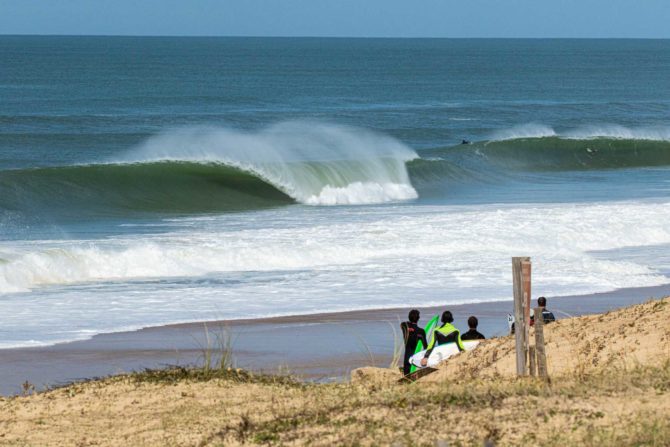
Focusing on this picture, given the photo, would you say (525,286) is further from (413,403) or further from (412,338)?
(412,338)

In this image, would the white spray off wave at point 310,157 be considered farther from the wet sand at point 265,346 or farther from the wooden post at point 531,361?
the wooden post at point 531,361

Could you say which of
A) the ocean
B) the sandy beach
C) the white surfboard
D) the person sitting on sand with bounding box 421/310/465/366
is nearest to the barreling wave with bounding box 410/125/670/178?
the ocean

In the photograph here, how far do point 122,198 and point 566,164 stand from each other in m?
16.9

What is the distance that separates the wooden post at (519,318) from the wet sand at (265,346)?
2.61m

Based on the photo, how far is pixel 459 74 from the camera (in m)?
102

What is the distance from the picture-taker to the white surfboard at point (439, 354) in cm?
1048

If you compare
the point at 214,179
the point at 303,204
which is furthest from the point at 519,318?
the point at 214,179

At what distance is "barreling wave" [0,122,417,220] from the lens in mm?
28719

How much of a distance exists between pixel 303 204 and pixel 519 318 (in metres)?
21.2

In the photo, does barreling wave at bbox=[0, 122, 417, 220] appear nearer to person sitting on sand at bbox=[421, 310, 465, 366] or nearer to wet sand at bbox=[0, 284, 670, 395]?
wet sand at bbox=[0, 284, 670, 395]

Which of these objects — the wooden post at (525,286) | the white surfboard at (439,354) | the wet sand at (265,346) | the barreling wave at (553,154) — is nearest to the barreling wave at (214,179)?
the barreling wave at (553,154)

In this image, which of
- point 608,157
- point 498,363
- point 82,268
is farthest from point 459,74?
point 498,363

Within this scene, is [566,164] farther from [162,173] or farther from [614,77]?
[614,77]

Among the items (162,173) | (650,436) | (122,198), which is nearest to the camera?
(650,436)
